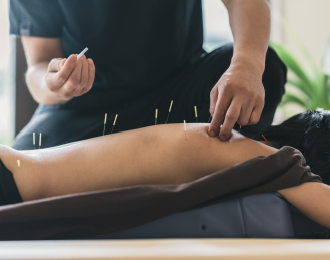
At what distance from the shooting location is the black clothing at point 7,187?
0.74m

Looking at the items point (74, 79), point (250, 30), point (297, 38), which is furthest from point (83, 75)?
point (297, 38)

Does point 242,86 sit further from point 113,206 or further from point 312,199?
point 113,206

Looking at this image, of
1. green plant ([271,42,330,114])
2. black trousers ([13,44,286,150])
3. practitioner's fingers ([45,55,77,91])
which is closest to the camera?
practitioner's fingers ([45,55,77,91])

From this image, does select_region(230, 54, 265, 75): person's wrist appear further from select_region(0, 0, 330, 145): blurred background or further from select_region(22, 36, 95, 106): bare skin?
select_region(0, 0, 330, 145): blurred background

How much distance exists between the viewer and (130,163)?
2.51ft

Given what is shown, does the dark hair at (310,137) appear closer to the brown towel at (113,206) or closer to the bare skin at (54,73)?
the brown towel at (113,206)

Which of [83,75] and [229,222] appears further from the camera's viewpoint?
[83,75]

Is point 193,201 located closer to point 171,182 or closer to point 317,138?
point 171,182

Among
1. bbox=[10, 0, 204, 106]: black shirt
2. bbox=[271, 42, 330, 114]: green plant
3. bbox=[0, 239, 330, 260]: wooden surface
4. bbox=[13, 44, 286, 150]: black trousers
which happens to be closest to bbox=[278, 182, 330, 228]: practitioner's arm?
bbox=[0, 239, 330, 260]: wooden surface

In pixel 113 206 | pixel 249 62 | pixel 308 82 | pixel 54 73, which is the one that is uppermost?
pixel 249 62

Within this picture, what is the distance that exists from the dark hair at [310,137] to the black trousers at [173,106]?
25 cm

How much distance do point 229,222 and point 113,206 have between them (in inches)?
10.8

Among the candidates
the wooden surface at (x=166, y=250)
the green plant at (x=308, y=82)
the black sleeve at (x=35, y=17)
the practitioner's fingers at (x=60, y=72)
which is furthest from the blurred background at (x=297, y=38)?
the wooden surface at (x=166, y=250)

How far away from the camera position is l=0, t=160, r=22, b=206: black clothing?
736 mm
